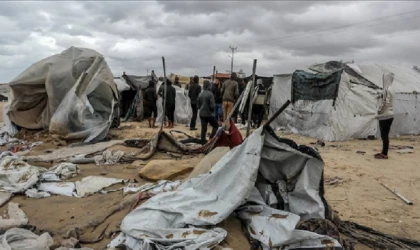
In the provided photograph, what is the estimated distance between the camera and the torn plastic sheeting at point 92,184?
16.8 feet

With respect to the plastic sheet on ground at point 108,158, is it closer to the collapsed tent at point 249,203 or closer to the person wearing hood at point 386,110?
the collapsed tent at point 249,203

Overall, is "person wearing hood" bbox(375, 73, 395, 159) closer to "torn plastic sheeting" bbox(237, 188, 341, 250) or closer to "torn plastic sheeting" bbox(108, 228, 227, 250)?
"torn plastic sheeting" bbox(237, 188, 341, 250)

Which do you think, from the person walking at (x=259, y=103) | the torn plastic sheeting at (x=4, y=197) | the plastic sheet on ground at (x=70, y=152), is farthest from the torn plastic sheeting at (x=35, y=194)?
the person walking at (x=259, y=103)

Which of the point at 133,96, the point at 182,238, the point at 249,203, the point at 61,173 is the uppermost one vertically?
the point at 133,96

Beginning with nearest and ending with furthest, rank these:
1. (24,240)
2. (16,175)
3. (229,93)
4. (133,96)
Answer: (24,240) → (16,175) → (229,93) → (133,96)

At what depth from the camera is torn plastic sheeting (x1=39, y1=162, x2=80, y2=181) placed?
18.4 ft

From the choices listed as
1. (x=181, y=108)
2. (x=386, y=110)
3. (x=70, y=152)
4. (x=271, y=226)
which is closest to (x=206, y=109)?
(x=70, y=152)

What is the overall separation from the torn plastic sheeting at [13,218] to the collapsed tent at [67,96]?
5177mm

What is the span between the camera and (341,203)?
16.6ft

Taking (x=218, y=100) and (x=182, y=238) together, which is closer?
(x=182, y=238)

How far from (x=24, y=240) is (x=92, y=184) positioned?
2.00m

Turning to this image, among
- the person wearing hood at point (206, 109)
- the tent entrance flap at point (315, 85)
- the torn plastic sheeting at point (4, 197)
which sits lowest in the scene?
the torn plastic sheeting at point (4, 197)

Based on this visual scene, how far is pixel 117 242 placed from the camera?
3.29 meters

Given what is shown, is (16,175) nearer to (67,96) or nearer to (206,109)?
(206,109)
